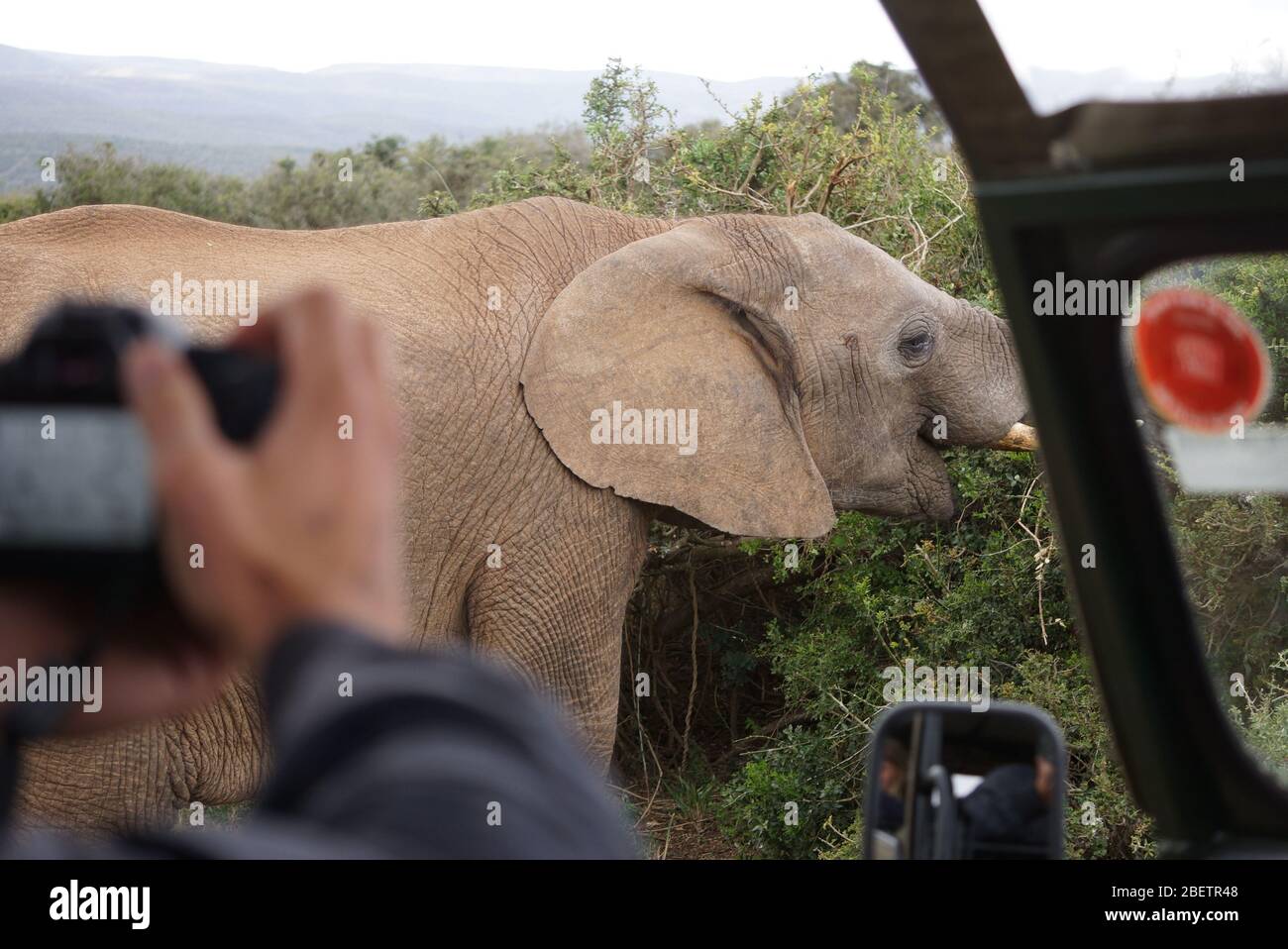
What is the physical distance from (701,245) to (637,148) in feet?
4.74

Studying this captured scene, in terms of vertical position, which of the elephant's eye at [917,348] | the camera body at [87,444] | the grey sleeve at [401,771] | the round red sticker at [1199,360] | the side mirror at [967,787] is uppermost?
the elephant's eye at [917,348]

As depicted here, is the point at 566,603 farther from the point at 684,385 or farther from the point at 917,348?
the point at 917,348

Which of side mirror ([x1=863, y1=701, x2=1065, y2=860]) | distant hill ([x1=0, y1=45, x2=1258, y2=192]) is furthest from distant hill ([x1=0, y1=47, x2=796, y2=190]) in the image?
side mirror ([x1=863, y1=701, x2=1065, y2=860])

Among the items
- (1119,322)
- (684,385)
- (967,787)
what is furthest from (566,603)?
(1119,322)

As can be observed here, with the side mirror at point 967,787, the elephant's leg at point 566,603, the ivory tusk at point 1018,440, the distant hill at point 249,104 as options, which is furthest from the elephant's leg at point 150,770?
the distant hill at point 249,104

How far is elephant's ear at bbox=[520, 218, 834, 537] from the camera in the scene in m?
3.78

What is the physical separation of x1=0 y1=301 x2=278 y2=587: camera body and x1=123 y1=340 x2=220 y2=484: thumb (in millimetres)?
17

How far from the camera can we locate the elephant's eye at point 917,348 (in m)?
4.09

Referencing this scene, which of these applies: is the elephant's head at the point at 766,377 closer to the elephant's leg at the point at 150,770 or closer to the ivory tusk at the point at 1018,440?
the ivory tusk at the point at 1018,440

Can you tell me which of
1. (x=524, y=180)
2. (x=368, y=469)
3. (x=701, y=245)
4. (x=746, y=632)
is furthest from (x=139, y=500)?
(x=524, y=180)

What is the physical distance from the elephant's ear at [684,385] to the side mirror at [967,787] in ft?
7.90

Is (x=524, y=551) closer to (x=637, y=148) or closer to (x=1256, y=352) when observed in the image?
(x=637, y=148)

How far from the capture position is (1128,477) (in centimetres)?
106

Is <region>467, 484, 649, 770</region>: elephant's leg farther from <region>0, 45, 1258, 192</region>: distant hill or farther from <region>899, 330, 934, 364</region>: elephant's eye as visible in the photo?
<region>0, 45, 1258, 192</region>: distant hill
